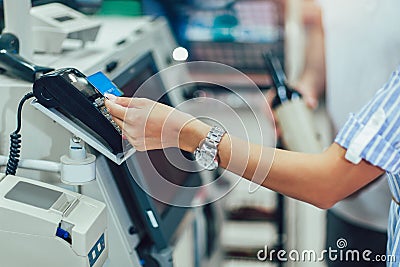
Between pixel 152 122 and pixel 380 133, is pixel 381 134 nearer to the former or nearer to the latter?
pixel 380 133

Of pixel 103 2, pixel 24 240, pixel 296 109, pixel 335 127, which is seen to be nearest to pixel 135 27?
pixel 103 2

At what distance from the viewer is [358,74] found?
5.91 feet

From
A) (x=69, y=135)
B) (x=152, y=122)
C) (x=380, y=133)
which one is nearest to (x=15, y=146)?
(x=69, y=135)

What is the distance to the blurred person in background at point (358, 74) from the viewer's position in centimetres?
173

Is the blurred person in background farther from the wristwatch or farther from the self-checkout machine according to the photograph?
the wristwatch

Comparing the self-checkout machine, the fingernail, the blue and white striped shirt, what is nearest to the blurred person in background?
the self-checkout machine

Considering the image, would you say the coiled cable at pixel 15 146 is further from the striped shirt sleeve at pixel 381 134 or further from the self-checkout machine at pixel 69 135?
the striped shirt sleeve at pixel 381 134

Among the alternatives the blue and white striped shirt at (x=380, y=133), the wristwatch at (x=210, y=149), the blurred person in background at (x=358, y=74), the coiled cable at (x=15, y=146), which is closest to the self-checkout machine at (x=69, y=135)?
the coiled cable at (x=15, y=146)

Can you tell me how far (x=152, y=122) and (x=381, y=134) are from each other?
1.23 feet

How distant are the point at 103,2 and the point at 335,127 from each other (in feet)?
2.84

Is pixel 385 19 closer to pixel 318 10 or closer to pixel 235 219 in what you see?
pixel 318 10

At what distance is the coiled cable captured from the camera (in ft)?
3.69

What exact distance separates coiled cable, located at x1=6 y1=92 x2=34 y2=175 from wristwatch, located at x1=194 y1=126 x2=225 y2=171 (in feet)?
0.99

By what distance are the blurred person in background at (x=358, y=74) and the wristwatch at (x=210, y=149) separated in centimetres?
79
